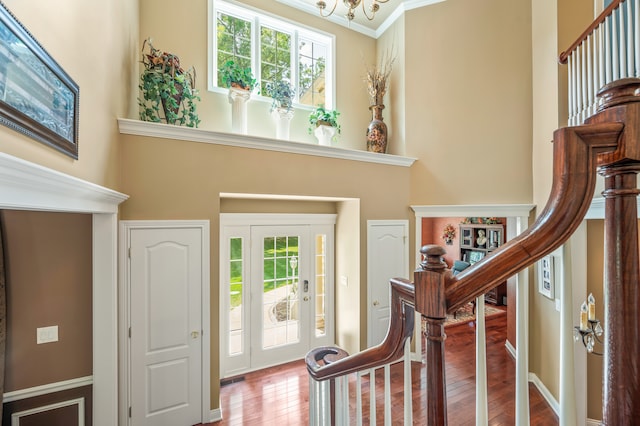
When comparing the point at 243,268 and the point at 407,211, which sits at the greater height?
the point at 407,211

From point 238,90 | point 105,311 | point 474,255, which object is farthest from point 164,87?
point 474,255

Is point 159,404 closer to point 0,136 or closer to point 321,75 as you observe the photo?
point 0,136

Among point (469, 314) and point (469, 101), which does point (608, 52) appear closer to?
point (469, 101)

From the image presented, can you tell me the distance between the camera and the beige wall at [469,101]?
12.4 ft

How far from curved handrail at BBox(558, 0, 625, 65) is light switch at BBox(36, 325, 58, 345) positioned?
510cm

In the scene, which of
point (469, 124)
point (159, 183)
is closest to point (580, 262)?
point (469, 124)

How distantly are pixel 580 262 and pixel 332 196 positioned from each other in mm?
2423

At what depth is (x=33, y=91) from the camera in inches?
49.0

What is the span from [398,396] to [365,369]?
9.37 ft

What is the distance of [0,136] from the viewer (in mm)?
1051

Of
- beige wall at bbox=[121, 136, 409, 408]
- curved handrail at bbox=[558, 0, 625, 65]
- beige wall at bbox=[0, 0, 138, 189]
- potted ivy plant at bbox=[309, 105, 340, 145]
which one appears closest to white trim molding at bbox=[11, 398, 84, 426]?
beige wall at bbox=[121, 136, 409, 408]

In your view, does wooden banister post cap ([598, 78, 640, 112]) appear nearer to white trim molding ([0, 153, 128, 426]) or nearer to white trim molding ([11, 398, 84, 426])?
white trim molding ([0, 153, 128, 426])

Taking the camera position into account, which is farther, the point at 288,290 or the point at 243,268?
the point at 288,290

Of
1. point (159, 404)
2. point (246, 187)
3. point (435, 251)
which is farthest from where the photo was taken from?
point (246, 187)
